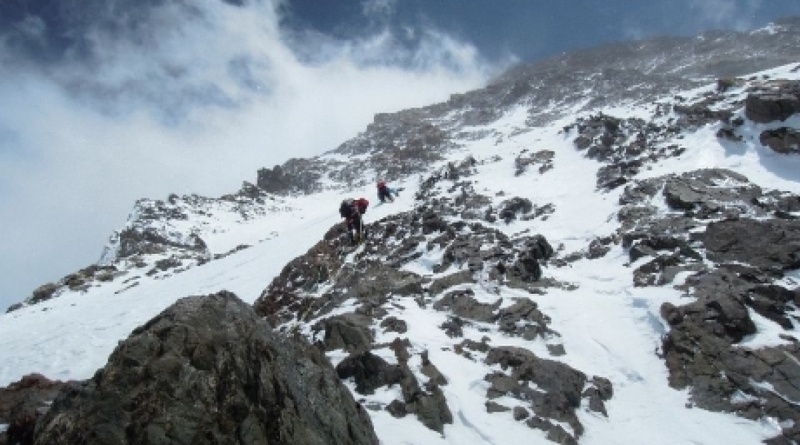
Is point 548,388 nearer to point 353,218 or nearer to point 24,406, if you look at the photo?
point 24,406

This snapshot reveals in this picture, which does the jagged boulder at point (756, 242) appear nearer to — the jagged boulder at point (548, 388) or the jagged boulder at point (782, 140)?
the jagged boulder at point (548, 388)

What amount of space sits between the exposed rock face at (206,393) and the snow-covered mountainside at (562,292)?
1779 mm

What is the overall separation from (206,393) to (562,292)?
11573mm

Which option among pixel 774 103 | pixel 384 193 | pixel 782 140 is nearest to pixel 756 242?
pixel 782 140

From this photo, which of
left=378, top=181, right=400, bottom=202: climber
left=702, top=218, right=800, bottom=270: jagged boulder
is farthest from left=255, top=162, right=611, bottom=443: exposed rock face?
left=378, top=181, right=400, bottom=202: climber

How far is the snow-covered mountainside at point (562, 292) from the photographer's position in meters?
10.6

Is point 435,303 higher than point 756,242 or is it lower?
higher

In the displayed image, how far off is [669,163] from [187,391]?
23091 millimetres

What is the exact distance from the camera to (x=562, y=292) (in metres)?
15.9

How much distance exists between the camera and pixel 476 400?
35.6ft

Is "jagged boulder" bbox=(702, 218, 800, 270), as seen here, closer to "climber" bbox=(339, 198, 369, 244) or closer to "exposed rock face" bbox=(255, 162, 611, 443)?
"exposed rock face" bbox=(255, 162, 611, 443)

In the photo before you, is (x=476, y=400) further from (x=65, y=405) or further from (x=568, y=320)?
(x=65, y=405)

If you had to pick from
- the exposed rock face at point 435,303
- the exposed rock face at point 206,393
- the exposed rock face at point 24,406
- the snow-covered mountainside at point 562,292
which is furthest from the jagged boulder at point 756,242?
the exposed rock face at point 24,406

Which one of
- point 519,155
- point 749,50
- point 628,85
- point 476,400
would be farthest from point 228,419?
point 749,50
